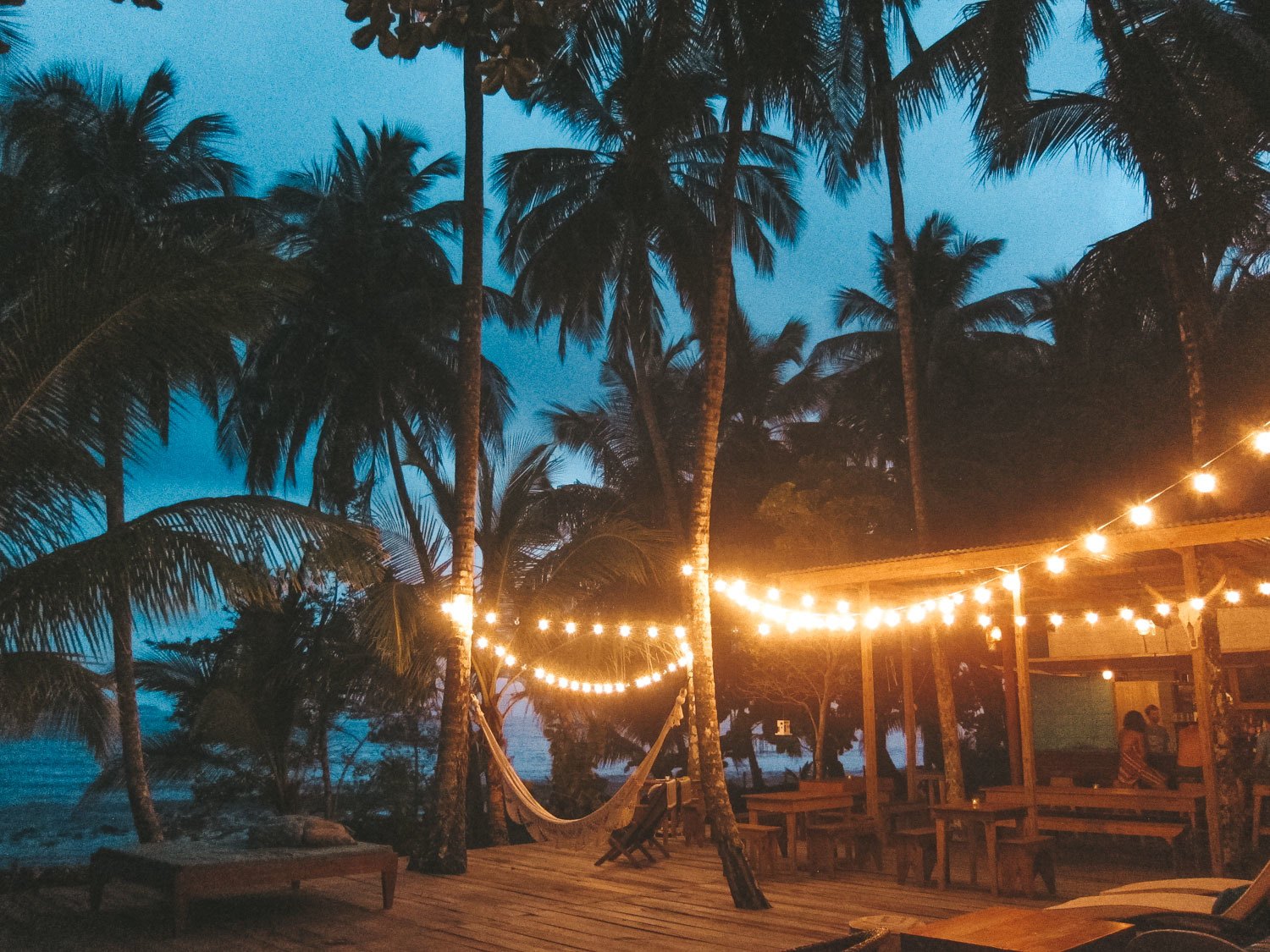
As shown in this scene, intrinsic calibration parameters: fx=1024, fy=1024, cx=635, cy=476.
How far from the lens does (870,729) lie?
8.41 m

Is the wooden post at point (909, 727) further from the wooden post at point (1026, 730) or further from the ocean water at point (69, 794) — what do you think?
the ocean water at point (69, 794)

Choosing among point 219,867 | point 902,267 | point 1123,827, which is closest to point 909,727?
point 1123,827

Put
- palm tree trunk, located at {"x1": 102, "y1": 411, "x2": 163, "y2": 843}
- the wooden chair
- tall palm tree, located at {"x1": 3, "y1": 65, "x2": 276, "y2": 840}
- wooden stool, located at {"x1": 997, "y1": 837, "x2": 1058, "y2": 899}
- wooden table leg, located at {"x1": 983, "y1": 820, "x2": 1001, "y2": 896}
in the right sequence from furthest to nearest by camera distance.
Result: palm tree trunk, located at {"x1": 102, "y1": 411, "x2": 163, "y2": 843}
the wooden chair
wooden table leg, located at {"x1": 983, "y1": 820, "x2": 1001, "y2": 896}
wooden stool, located at {"x1": 997, "y1": 837, "x2": 1058, "y2": 899}
tall palm tree, located at {"x1": 3, "y1": 65, "x2": 276, "y2": 840}

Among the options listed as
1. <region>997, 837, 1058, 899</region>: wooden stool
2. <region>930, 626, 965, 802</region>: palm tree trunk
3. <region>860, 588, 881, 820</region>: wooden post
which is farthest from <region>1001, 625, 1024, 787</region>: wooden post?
<region>997, 837, 1058, 899</region>: wooden stool

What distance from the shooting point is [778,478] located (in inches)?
685

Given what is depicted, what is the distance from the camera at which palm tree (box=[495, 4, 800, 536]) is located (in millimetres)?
13008

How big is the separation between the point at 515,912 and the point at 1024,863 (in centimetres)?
325

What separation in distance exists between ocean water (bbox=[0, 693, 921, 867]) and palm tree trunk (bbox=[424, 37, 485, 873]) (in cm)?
346

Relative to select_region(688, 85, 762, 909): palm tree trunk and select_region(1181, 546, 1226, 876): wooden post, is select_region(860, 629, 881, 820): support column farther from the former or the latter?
select_region(1181, 546, 1226, 876): wooden post

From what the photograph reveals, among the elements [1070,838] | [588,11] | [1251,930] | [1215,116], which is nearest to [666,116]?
[588,11]

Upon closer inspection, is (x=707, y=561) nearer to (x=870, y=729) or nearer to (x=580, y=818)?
(x=870, y=729)

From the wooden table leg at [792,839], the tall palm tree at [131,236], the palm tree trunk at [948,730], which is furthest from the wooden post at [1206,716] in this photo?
the tall palm tree at [131,236]

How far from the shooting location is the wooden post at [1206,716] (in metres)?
6.71

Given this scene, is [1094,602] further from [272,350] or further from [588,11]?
[272,350]
